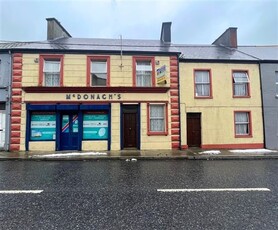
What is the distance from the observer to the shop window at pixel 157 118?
13.8 meters

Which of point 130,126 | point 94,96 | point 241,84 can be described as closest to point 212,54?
point 241,84

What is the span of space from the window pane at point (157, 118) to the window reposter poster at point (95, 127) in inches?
123

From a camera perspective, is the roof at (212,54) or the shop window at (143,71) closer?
the shop window at (143,71)

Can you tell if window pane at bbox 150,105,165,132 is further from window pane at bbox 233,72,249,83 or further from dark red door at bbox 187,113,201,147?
window pane at bbox 233,72,249,83

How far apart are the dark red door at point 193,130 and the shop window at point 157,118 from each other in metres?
1.83

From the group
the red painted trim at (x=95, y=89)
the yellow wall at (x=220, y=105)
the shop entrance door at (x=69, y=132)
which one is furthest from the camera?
the yellow wall at (x=220, y=105)

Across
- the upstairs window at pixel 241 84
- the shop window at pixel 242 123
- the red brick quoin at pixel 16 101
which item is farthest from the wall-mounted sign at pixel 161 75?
the red brick quoin at pixel 16 101

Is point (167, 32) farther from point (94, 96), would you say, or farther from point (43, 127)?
point (43, 127)

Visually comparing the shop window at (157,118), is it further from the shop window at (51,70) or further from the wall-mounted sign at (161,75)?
the shop window at (51,70)


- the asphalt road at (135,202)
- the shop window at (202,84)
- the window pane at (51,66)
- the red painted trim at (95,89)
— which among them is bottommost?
the asphalt road at (135,202)

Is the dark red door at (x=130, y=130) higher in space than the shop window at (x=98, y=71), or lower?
lower

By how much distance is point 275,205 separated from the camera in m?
4.25

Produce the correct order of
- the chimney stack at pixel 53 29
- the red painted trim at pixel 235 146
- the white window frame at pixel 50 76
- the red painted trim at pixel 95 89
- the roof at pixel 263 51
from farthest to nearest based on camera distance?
the chimney stack at pixel 53 29 → the roof at pixel 263 51 → the red painted trim at pixel 235 146 → the white window frame at pixel 50 76 → the red painted trim at pixel 95 89

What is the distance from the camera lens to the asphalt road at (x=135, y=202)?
3466 mm
